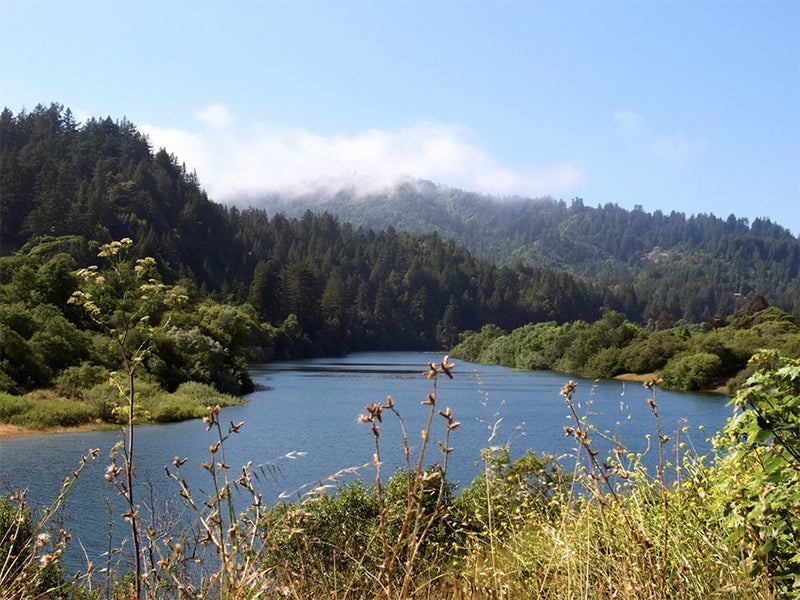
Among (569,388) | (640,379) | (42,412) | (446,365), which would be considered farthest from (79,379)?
(640,379)

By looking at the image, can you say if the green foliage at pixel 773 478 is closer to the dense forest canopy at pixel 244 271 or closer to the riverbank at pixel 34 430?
the dense forest canopy at pixel 244 271

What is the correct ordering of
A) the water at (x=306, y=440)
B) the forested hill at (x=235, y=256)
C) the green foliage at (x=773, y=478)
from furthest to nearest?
1. the forested hill at (x=235, y=256)
2. the water at (x=306, y=440)
3. the green foliage at (x=773, y=478)

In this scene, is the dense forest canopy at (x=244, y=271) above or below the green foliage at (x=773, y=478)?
above

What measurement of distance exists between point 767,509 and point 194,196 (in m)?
108

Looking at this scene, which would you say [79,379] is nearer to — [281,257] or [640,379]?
[640,379]

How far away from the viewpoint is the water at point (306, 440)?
43.3 feet

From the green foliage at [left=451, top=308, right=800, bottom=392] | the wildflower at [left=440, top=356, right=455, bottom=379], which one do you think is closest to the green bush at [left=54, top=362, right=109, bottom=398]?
the wildflower at [left=440, top=356, right=455, bottom=379]

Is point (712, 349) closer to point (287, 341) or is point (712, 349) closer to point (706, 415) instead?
point (706, 415)

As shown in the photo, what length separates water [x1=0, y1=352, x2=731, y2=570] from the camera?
13211 millimetres

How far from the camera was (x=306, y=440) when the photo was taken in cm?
2475

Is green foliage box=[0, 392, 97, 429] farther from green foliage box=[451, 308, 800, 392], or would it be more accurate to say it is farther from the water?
green foliage box=[451, 308, 800, 392]

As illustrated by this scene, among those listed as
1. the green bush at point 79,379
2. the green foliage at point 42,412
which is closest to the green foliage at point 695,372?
the green bush at point 79,379

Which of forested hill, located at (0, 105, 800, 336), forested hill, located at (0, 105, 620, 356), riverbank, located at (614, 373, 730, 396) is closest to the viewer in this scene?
riverbank, located at (614, 373, 730, 396)

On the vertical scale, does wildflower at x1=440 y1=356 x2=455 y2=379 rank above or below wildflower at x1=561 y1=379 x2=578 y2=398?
above
